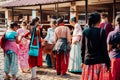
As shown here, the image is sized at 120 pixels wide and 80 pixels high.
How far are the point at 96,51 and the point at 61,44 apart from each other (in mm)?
3423

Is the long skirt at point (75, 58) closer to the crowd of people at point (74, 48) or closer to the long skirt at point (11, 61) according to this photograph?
the crowd of people at point (74, 48)

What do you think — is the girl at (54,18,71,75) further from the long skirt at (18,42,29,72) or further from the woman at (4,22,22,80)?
the woman at (4,22,22,80)

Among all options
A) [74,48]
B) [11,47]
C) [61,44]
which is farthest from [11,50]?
[74,48]

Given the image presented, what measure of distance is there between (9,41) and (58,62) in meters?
1.74

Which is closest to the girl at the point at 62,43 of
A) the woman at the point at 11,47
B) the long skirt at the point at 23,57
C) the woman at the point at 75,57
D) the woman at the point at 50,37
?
the woman at the point at 75,57

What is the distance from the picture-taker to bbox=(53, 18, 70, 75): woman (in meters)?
8.28

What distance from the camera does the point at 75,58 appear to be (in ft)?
28.8

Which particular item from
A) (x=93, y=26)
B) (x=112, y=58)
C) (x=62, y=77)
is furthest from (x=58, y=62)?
(x=93, y=26)

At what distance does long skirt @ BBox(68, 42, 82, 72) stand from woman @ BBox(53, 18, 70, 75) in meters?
0.33

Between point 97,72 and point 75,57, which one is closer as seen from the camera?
point 97,72

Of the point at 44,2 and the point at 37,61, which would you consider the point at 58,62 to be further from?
the point at 44,2

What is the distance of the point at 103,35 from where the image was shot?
16.1 ft

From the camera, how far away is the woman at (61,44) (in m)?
8.28

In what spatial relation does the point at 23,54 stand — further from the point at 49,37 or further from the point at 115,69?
the point at 115,69
